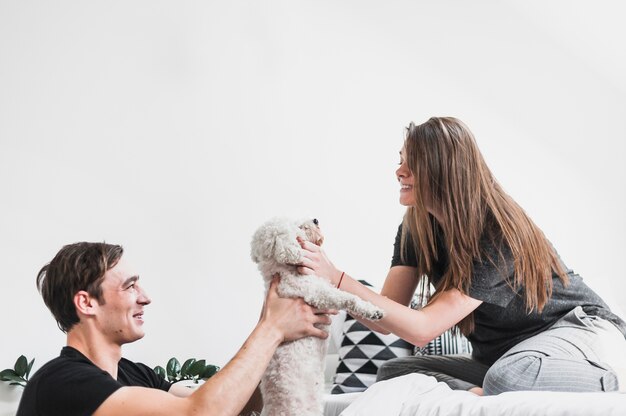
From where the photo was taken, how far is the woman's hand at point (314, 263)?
1712 millimetres

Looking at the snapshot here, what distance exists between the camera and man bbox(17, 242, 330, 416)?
1418 millimetres

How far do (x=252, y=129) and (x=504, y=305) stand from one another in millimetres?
1922

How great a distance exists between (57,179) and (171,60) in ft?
2.65

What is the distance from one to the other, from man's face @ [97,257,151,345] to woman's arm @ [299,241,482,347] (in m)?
0.42

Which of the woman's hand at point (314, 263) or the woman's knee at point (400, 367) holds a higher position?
the woman's hand at point (314, 263)

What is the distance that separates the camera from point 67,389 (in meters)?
1.42

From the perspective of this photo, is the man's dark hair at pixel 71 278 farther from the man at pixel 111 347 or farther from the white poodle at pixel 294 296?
the white poodle at pixel 294 296

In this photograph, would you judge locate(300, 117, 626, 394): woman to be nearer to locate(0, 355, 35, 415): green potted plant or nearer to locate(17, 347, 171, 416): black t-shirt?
locate(17, 347, 171, 416): black t-shirt

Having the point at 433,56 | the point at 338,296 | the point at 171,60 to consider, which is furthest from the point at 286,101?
the point at 338,296

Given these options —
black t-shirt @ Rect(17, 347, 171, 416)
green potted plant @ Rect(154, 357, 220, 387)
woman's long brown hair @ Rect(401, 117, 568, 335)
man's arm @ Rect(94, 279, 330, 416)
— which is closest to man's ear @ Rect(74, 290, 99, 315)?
black t-shirt @ Rect(17, 347, 171, 416)

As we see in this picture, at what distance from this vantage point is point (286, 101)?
12.2ft

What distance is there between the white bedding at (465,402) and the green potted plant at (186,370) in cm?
162

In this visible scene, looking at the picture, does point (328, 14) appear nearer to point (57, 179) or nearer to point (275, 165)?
point (275, 165)

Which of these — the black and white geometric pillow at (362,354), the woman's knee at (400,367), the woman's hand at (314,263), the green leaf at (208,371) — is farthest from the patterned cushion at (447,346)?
the woman's hand at (314,263)
